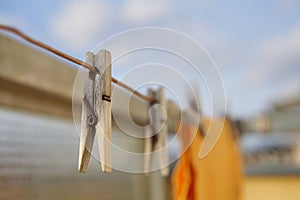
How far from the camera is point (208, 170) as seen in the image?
31.8 inches

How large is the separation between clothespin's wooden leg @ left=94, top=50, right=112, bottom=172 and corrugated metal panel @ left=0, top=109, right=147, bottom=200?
0.20 m

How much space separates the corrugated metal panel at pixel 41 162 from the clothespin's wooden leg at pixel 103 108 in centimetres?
20

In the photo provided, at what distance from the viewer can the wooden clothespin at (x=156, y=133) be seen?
48cm

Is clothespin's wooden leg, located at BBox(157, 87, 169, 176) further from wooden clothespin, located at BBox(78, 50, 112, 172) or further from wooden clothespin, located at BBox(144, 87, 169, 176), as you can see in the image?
wooden clothespin, located at BBox(78, 50, 112, 172)

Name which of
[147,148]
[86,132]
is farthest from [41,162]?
[86,132]

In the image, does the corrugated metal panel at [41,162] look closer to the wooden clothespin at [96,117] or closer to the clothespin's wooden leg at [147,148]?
the clothespin's wooden leg at [147,148]

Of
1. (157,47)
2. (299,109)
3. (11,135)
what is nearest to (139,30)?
(157,47)

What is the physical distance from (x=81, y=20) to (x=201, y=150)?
0.97 ft

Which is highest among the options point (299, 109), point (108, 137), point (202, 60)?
point (299, 109)

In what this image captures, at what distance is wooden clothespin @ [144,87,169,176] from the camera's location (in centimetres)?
48

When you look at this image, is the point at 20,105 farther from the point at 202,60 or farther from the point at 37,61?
the point at 202,60

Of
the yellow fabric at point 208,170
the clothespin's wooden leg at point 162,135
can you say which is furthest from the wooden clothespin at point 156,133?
the yellow fabric at point 208,170

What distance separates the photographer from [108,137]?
0.32 metres

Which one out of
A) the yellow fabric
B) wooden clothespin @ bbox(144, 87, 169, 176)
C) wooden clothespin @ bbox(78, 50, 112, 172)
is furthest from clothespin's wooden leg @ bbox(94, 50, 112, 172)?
the yellow fabric
